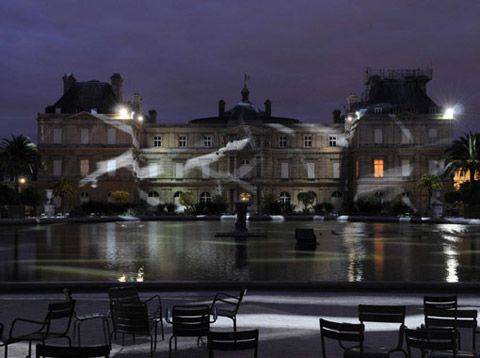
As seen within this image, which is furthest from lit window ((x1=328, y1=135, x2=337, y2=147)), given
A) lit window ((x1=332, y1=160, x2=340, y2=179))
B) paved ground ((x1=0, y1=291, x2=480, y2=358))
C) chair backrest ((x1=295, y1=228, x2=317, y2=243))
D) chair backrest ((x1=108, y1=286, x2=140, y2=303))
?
chair backrest ((x1=108, y1=286, x2=140, y2=303))

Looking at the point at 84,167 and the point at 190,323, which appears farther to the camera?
the point at 84,167

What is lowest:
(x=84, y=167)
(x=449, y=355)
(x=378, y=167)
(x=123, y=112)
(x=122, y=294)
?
(x=449, y=355)

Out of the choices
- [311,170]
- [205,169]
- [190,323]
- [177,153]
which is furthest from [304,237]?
[177,153]

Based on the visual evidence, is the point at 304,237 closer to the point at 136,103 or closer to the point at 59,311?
the point at 59,311

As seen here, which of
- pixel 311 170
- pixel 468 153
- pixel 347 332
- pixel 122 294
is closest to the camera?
pixel 347 332

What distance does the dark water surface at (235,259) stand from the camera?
55.1ft

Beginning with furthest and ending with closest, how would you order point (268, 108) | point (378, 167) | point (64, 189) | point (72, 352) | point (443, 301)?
point (268, 108), point (378, 167), point (64, 189), point (443, 301), point (72, 352)

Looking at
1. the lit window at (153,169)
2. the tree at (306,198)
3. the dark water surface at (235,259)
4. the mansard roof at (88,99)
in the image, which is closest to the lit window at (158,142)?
the lit window at (153,169)

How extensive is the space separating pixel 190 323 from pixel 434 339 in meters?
3.02

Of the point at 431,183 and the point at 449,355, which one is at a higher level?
the point at 431,183

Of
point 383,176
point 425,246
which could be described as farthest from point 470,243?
point 383,176

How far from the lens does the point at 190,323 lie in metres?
8.11

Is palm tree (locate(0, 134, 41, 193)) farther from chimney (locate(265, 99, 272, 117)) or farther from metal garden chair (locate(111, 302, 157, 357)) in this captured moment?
metal garden chair (locate(111, 302, 157, 357))

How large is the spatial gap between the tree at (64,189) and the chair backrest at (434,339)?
58.0 metres
